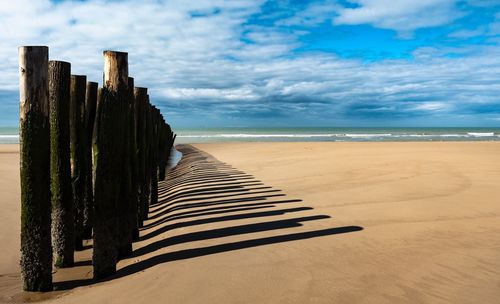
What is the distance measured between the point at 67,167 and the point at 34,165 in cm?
83

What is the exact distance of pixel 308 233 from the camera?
490 cm

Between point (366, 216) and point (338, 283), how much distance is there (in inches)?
104

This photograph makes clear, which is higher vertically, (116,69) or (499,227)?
(116,69)

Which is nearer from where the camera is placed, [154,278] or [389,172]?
[154,278]

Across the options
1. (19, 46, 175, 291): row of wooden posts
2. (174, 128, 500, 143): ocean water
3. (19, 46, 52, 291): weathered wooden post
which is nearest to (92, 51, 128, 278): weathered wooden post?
(19, 46, 175, 291): row of wooden posts

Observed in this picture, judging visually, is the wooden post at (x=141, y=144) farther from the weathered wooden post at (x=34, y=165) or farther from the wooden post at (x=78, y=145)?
the weathered wooden post at (x=34, y=165)

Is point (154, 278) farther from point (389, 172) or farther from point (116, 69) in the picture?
point (389, 172)

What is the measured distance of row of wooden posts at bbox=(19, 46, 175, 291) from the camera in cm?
354

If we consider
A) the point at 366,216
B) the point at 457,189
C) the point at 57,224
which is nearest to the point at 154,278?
the point at 57,224

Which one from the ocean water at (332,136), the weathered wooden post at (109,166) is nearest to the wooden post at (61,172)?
the weathered wooden post at (109,166)

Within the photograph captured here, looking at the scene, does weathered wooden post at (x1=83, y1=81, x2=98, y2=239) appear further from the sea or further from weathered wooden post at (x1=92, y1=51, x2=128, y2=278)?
the sea

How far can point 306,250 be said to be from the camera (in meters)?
4.24

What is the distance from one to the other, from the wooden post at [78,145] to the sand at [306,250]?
46cm

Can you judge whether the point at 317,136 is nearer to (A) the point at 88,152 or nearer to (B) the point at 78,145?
(A) the point at 88,152
